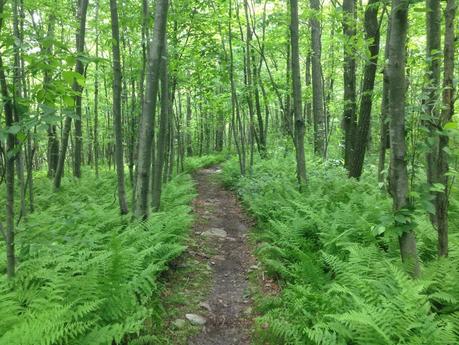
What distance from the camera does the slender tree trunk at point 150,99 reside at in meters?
6.09

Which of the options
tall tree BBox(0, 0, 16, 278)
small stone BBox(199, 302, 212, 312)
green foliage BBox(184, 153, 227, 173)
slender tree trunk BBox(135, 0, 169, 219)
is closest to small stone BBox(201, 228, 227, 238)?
slender tree trunk BBox(135, 0, 169, 219)

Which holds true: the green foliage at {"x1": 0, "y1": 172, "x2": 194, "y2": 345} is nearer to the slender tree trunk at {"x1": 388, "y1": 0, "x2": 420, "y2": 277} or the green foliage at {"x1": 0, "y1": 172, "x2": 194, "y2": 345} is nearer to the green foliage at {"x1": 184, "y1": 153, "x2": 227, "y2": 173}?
the slender tree trunk at {"x1": 388, "y1": 0, "x2": 420, "y2": 277}

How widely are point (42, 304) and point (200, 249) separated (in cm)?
389

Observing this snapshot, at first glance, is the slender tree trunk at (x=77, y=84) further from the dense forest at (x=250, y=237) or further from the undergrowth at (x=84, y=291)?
the undergrowth at (x=84, y=291)

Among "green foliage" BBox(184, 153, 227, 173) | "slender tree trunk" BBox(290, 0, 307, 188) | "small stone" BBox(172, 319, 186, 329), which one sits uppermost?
"slender tree trunk" BBox(290, 0, 307, 188)

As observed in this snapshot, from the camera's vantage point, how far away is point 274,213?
26.5 ft

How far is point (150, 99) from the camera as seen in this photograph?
6316 mm

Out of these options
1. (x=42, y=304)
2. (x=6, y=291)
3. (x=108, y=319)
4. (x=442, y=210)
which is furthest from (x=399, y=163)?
(x=6, y=291)

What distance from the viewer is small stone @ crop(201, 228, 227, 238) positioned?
8234 millimetres

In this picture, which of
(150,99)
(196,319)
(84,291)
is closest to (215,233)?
(150,99)

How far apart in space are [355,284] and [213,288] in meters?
2.44

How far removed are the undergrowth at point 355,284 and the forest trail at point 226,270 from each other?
12.5 inches

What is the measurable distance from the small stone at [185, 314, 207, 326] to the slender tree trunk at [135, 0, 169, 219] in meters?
2.47

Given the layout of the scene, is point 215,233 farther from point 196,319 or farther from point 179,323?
point 179,323
